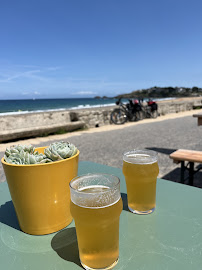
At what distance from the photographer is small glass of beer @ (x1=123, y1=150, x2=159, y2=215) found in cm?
85

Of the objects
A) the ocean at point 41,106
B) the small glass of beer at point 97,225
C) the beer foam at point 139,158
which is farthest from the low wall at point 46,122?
the ocean at point 41,106

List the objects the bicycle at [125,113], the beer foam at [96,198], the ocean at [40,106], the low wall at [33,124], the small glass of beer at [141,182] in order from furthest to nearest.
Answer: the ocean at [40,106] < the bicycle at [125,113] < the low wall at [33,124] < the small glass of beer at [141,182] < the beer foam at [96,198]

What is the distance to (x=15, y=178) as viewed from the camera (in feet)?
2.21

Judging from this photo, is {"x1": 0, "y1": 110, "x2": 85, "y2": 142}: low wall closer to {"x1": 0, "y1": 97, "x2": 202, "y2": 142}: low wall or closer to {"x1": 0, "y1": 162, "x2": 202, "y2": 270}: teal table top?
{"x1": 0, "y1": 97, "x2": 202, "y2": 142}: low wall

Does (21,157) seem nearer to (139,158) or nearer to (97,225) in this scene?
(97,225)

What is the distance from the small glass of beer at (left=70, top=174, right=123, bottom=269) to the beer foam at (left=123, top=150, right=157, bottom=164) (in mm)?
279

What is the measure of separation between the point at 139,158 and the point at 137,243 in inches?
13.1

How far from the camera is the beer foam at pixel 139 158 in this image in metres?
0.86

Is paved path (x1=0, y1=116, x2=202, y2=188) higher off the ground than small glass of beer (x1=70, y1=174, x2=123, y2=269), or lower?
lower

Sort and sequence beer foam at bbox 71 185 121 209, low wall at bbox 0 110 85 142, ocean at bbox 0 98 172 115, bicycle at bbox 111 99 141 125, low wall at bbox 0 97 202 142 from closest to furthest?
beer foam at bbox 71 185 121 209
low wall at bbox 0 110 85 142
low wall at bbox 0 97 202 142
bicycle at bbox 111 99 141 125
ocean at bbox 0 98 172 115

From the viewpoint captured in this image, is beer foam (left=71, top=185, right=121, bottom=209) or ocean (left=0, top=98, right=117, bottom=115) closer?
beer foam (left=71, top=185, right=121, bottom=209)

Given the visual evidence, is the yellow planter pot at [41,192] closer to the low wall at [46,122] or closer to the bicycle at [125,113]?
the low wall at [46,122]

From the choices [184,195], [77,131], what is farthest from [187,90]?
[184,195]

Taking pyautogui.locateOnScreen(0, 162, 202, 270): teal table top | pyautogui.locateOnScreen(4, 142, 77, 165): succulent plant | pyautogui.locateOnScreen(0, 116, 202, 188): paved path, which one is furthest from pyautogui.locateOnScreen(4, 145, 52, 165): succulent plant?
pyautogui.locateOnScreen(0, 116, 202, 188): paved path
